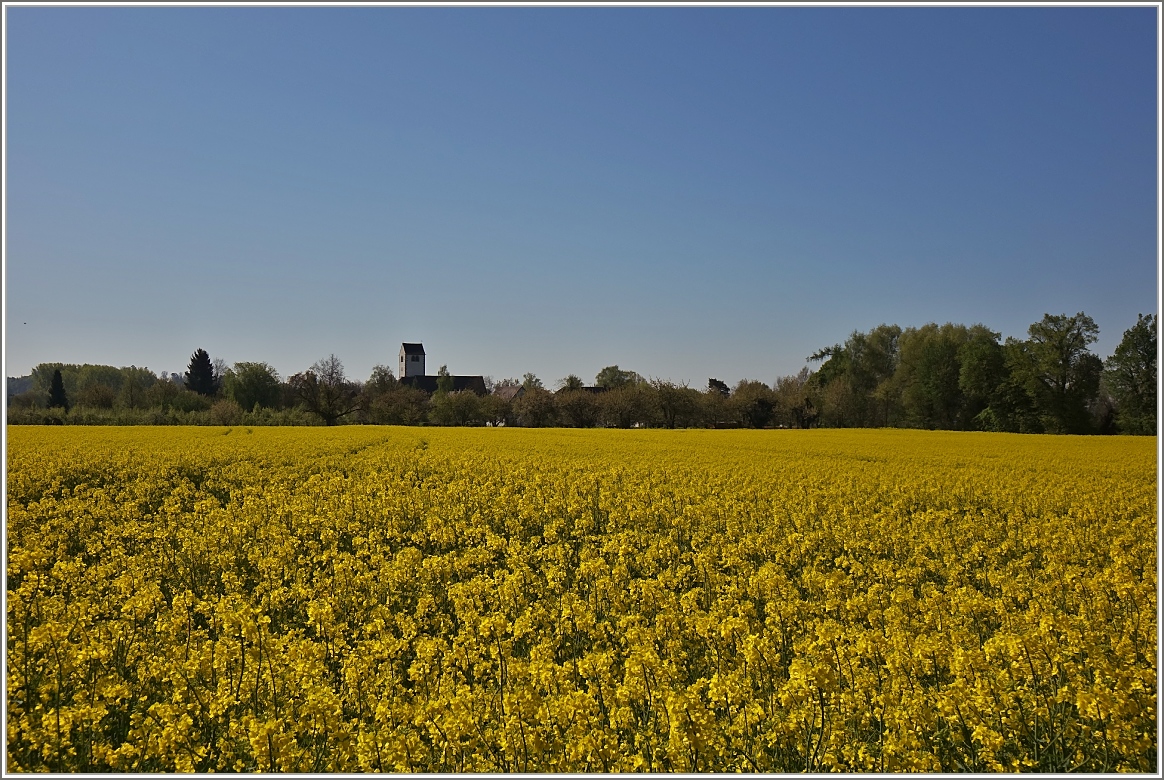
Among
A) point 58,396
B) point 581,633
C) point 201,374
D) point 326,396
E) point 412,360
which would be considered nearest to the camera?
point 581,633

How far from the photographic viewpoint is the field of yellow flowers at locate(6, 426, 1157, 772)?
12.9 ft

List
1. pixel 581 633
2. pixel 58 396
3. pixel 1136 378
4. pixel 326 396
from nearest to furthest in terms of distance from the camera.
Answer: pixel 581 633, pixel 1136 378, pixel 58 396, pixel 326 396

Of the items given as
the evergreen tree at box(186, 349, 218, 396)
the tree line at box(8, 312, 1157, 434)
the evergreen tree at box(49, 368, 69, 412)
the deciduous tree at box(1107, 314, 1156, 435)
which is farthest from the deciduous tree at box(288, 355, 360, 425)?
the deciduous tree at box(1107, 314, 1156, 435)

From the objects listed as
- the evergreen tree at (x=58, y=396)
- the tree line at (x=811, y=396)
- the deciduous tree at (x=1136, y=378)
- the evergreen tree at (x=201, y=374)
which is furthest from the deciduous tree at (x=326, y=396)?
the deciduous tree at (x=1136, y=378)

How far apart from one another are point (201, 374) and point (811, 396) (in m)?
78.7

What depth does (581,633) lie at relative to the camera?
6031 mm

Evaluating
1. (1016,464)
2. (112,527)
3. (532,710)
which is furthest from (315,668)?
(1016,464)

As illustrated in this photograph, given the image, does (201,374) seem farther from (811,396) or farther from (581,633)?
(581,633)

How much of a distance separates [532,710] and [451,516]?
7.08 m

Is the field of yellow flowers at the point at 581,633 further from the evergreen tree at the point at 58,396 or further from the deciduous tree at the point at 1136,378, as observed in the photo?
the evergreen tree at the point at 58,396

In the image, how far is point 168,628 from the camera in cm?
564

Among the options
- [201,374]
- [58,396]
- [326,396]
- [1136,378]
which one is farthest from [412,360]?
[1136,378]

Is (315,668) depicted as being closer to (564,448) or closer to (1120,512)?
(1120,512)

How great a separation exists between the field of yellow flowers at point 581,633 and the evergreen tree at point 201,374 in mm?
82724
